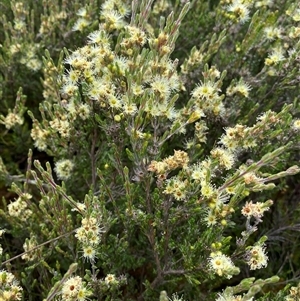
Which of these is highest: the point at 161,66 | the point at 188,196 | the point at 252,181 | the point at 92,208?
the point at 161,66

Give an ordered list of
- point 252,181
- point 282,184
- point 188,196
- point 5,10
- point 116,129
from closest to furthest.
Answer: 1. point 252,181
2. point 188,196
3. point 116,129
4. point 282,184
5. point 5,10

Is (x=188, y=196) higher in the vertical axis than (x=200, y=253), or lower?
higher

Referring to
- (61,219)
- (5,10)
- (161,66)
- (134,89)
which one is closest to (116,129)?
(134,89)

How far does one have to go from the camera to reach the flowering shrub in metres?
1.86

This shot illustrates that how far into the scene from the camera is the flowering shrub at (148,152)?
6.10 feet

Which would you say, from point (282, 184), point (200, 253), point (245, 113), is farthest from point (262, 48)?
point (200, 253)

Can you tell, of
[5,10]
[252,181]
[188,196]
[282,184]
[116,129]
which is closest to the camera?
[252,181]

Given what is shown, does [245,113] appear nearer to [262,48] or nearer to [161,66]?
[262,48]

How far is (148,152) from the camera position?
2.03 m

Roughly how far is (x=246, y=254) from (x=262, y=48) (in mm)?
1349

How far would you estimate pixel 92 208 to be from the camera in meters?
1.92

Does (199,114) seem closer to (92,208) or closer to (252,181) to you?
(252,181)

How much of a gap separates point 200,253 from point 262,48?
132 cm

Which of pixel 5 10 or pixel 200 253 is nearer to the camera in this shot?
pixel 200 253
